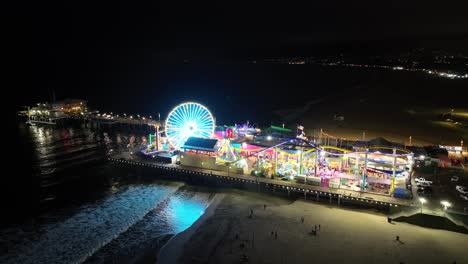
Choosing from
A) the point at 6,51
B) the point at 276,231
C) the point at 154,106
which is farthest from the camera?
the point at 6,51

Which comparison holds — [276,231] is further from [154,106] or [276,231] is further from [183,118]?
[154,106]

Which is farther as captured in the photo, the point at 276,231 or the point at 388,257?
the point at 276,231

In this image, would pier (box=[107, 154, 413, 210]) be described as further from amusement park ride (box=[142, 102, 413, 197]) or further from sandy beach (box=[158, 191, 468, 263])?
sandy beach (box=[158, 191, 468, 263])

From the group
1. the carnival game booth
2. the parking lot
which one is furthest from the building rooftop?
the parking lot

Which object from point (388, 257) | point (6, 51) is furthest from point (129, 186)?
point (6, 51)

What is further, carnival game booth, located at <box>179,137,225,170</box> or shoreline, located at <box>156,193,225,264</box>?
carnival game booth, located at <box>179,137,225,170</box>

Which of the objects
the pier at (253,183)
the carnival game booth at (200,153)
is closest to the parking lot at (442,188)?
the pier at (253,183)

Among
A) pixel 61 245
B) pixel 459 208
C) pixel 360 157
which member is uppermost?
pixel 360 157

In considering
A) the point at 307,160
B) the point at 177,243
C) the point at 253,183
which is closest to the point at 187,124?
the point at 253,183
